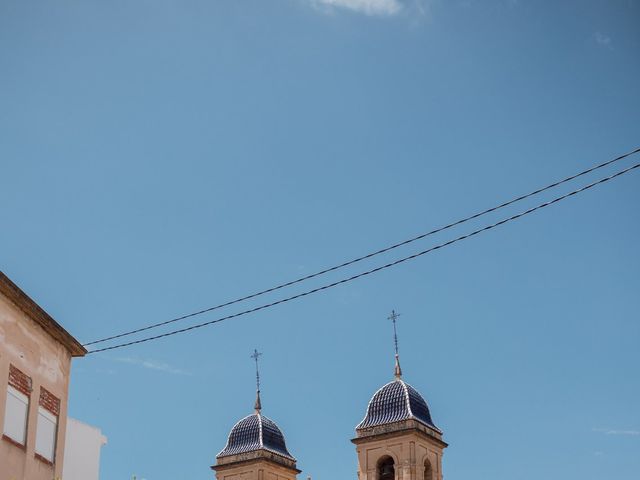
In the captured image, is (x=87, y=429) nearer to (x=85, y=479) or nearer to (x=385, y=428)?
(x=85, y=479)

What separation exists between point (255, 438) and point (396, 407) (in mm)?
7711

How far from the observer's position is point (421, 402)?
50.6 m

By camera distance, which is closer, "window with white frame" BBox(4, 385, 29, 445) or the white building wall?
"window with white frame" BBox(4, 385, 29, 445)

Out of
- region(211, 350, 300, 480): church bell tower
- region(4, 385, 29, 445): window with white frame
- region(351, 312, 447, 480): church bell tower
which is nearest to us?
region(4, 385, 29, 445): window with white frame

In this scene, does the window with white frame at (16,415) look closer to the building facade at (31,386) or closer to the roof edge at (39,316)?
the building facade at (31,386)

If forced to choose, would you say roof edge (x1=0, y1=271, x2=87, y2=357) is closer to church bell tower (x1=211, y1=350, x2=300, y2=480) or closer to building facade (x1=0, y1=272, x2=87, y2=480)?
building facade (x1=0, y1=272, x2=87, y2=480)

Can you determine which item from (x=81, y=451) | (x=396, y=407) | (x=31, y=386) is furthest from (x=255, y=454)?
(x=31, y=386)

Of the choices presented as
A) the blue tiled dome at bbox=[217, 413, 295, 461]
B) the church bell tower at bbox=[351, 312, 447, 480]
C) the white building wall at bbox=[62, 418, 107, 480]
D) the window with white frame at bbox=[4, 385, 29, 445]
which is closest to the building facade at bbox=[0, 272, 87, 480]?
the window with white frame at bbox=[4, 385, 29, 445]

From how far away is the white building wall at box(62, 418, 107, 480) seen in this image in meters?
26.7

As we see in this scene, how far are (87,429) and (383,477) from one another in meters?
23.3

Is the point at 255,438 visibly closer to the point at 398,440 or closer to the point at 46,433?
the point at 398,440

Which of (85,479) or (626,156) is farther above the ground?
(626,156)

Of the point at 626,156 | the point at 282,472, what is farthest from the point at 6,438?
the point at 282,472

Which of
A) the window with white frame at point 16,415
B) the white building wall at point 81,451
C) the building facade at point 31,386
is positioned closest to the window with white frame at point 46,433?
the building facade at point 31,386
